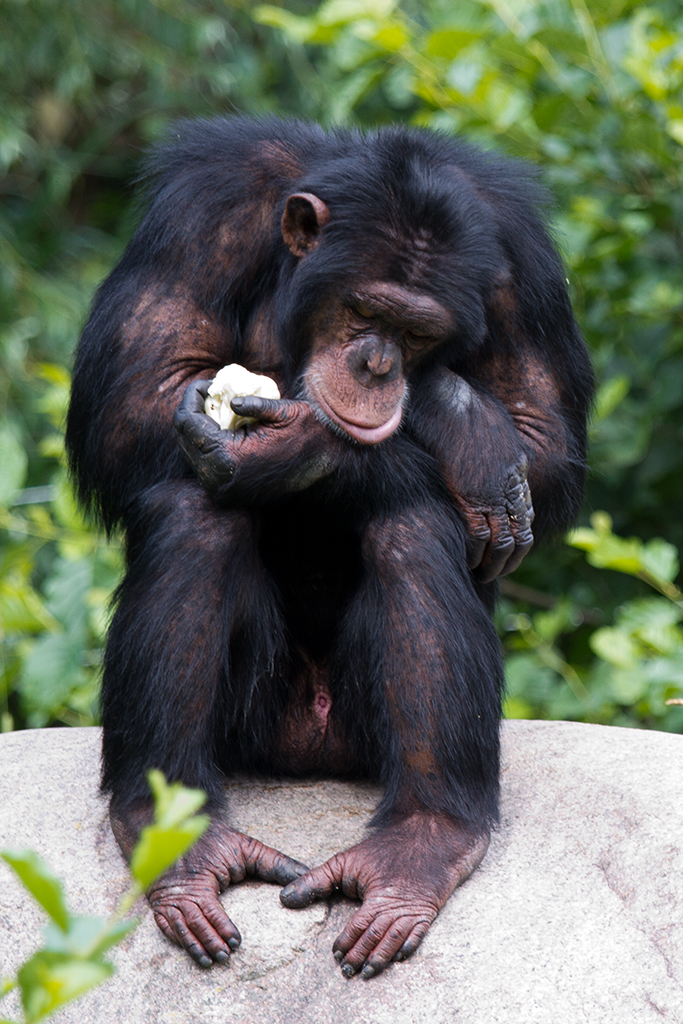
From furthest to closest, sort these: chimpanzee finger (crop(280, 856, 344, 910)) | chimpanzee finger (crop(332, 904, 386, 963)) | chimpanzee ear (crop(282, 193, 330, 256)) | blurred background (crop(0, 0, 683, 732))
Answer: blurred background (crop(0, 0, 683, 732)), chimpanzee ear (crop(282, 193, 330, 256)), chimpanzee finger (crop(280, 856, 344, 910)), chimpanzee finger (crop(332, 904, 386, 963))

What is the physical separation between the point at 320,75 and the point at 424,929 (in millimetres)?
6791

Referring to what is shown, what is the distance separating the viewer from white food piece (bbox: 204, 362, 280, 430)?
8.09ft

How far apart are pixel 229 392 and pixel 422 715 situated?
811 mm

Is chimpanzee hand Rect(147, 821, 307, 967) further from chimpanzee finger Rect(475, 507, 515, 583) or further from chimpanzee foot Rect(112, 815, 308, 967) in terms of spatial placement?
chimpanzee finger Rect(475, 507, 515, 583)

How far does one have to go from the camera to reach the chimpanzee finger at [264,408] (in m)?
2.40

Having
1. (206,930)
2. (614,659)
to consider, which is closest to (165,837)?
(206,930)

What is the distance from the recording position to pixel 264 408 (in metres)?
2.43

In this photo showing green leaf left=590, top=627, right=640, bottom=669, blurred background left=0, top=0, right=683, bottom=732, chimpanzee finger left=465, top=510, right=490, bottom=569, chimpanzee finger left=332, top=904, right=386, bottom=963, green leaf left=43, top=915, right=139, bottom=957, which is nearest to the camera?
green leaf left=43, top=915, right=139, bottom=957

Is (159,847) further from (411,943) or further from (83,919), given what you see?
(411,943)

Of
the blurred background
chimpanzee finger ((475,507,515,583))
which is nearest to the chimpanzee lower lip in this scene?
chimpanzee finger ((475,507,515,583))

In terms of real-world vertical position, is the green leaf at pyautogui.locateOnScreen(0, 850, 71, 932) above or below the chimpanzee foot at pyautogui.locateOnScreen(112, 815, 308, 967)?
above

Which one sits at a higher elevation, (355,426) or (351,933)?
(355,426)

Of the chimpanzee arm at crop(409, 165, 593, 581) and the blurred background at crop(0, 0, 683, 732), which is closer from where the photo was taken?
the chimpanzee arm at crop(409, 165, 593, 581)

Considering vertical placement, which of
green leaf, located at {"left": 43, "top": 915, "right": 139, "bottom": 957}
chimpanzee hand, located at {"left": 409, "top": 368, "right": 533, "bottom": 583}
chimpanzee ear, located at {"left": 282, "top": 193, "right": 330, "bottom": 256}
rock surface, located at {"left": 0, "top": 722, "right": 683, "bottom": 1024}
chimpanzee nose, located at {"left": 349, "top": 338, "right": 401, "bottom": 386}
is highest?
chimpanzee ear, located at {"left": 282, "top": 193, "right": 330, "bottom": 256}
